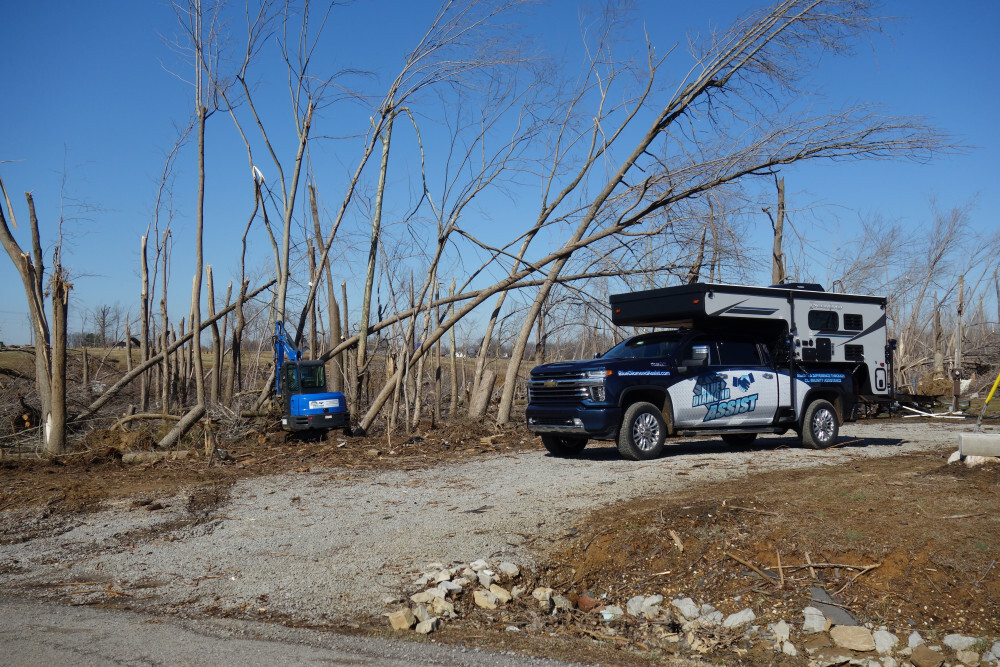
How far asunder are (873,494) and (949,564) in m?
2.31

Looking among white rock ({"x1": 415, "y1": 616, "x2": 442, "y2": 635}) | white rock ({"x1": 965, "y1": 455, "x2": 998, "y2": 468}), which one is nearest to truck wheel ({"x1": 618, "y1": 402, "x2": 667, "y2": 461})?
white rock ({"x1": 965, "y1": 455, "x2": 998, "y2": 468})

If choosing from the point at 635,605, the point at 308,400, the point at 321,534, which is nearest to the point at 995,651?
the point at 635,605

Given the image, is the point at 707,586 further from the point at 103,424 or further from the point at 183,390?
the point at 183,390

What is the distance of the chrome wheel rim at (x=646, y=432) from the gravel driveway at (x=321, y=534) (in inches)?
17.2

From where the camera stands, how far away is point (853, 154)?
1503 cm

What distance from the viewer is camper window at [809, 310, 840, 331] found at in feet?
48.5

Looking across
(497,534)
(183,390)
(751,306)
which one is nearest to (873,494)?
(497,534)

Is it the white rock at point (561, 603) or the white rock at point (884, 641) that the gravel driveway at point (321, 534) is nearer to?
the white rock at point (561, 603)

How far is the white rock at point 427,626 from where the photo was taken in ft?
19.1

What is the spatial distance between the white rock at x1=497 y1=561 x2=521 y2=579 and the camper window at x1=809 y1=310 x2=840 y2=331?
9.72 metres

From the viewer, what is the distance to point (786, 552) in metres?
6.83

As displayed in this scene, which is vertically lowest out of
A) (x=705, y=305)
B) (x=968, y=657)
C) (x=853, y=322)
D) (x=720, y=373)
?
(x=968, y=657)

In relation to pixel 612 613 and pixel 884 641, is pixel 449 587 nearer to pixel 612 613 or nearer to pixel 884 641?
pixel 612 613

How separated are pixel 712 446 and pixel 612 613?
379 inches
